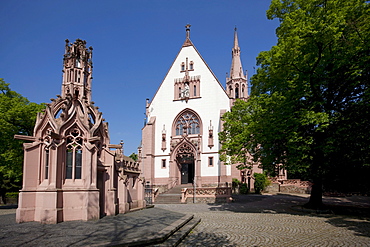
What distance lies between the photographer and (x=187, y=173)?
3872 cm

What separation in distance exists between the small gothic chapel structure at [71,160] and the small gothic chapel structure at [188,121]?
77.3ft

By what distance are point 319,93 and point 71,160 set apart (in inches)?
526

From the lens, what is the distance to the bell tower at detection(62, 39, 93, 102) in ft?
41.9

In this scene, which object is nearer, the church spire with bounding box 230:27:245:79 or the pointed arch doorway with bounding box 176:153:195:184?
the pointed arch doorway with bounding box 176:153:195:184

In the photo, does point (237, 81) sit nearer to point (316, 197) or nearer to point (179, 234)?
point (316, 197)

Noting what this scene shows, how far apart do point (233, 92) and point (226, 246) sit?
32176 mm

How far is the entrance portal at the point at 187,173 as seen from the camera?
38.7 metres

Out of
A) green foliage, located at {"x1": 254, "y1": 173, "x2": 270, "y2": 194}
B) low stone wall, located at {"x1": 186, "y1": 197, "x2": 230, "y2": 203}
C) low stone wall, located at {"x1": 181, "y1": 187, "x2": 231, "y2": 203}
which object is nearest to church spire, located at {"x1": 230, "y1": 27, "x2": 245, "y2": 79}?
green foliage, located at {"x1": 254, "y1": 173, "x2": 270, "y2": 194}

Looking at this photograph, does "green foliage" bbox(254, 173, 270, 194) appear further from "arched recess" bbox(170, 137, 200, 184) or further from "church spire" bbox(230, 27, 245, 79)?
"church spire" bbox(230, 27, 245, 79)

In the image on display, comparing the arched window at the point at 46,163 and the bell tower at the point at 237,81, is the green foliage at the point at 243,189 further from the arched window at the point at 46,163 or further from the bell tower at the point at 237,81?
the arched window at the point at 46,163

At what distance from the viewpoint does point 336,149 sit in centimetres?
1495

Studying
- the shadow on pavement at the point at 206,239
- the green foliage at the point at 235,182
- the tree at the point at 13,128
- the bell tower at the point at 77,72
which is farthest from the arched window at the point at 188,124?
the shadow on pavement at the point at 206,239

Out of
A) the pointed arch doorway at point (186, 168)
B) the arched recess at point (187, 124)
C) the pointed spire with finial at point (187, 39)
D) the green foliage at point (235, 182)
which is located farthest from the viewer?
the pointed spire with finial at point (187, 39)

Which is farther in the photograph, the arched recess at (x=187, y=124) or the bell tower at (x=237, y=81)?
the bell tower at (x=237, y=81)
